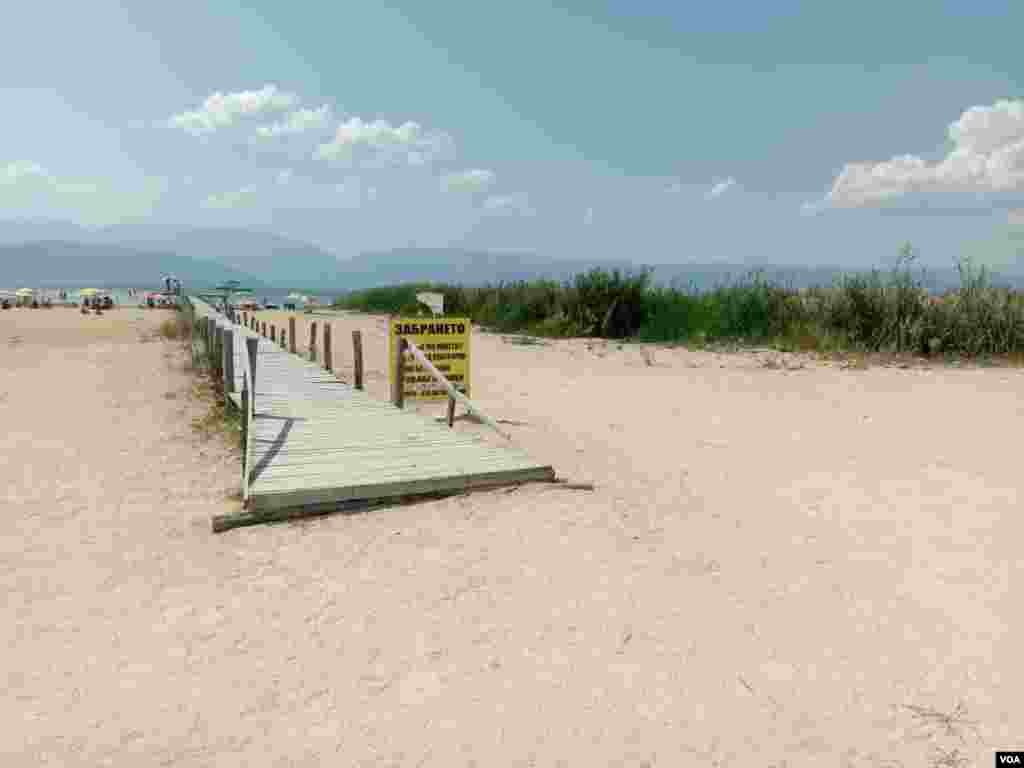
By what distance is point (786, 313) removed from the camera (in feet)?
59.6

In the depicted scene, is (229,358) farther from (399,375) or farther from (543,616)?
(543,616)

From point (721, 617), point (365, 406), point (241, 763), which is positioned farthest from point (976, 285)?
point (241, 763)

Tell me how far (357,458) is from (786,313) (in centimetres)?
1484

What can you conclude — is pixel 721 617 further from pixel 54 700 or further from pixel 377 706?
pixel 54 700

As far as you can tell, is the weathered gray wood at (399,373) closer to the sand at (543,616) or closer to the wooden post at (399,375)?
the wooden post at (399,375)

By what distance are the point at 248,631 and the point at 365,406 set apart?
17.4ft

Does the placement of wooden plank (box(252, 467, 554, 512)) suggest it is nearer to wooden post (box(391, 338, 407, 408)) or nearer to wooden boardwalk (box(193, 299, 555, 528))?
wooden boardwalk (box(193, 299, 555, 528))

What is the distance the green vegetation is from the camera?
50.0 feet

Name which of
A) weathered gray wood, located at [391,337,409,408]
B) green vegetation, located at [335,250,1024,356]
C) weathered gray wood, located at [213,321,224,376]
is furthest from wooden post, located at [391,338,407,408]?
green vegetation, located at [335,250,1024,356]

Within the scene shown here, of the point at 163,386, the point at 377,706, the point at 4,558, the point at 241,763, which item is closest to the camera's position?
the point at 241,763

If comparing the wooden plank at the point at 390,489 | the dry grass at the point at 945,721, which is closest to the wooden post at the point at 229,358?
the wooden plank at the point at 390,489

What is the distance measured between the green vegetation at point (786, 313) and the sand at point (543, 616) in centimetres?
903

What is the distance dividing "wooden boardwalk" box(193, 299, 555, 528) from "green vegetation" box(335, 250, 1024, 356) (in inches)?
469

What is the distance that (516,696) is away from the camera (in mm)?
3135
